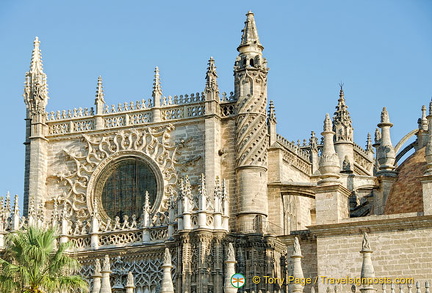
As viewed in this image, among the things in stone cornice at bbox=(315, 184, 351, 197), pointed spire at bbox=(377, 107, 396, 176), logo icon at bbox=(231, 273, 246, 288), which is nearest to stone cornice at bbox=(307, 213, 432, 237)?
stone cornice at bbox=(315, 184, 351, 197)

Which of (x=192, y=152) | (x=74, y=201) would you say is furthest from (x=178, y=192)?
(x=74, y=201)

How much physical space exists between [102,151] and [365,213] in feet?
35.0

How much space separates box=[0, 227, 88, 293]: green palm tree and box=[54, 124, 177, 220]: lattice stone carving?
9034 mm

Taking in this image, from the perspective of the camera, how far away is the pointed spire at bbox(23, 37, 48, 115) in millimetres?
44250

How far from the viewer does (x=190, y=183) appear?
135 feet

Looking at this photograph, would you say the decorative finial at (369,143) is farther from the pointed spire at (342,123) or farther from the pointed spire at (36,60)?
the pointed spire at (36,60)

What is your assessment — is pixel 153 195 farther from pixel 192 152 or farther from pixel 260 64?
pixel 260 64

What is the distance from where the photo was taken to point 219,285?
123 feet

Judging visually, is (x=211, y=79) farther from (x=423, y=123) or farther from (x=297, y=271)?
(x=297, y=271)

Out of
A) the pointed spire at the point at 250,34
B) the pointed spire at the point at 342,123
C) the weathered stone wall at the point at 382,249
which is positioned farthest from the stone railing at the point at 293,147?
the weathered stone wall at the point at 382,249

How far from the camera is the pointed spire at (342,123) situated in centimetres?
4750

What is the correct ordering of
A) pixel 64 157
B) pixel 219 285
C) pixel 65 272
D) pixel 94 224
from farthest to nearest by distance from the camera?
1. pixel 64 157
2. pixel 94 224
3. pixel 219 285
4. pixel 65 272

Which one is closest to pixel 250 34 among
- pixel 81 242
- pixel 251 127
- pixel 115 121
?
pixel 251 127

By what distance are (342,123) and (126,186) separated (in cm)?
1007
